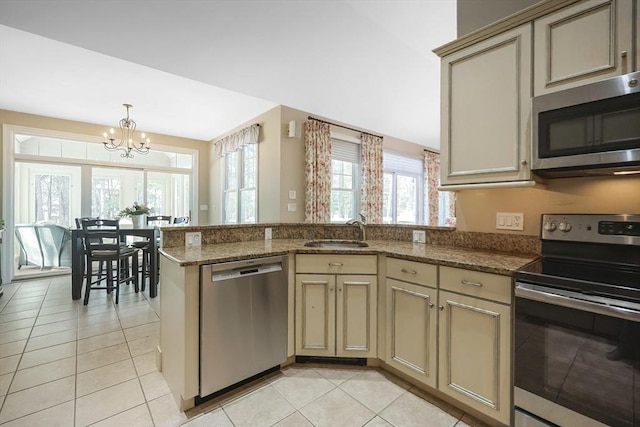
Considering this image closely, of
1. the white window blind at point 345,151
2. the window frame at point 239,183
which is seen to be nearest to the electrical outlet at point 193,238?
the window frame at point 239,183

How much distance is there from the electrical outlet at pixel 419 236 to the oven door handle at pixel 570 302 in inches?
37.7

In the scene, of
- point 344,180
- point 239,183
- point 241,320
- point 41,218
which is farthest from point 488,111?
point 41,218

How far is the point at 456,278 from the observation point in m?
1.55

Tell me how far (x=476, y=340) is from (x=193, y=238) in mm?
1974

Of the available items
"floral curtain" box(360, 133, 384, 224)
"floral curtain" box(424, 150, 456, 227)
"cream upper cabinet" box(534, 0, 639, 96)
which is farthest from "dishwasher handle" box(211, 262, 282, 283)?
"floral curtain" box(424, 150, 456, 227)

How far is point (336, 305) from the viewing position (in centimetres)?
199

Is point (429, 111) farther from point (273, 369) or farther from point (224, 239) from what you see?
point (273, 369)

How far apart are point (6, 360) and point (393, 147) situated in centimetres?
603

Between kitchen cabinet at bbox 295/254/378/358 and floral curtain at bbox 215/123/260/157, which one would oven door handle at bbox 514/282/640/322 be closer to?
kitchen cabinet at bbox 295/254/378/358

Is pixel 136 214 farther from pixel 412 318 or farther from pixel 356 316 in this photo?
pixel 412 318

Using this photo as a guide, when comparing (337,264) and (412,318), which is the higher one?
(337,264)

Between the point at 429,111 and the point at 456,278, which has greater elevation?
the point at 429,111

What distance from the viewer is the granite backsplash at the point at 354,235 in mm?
1815

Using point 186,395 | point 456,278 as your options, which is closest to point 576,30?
point 456,278
